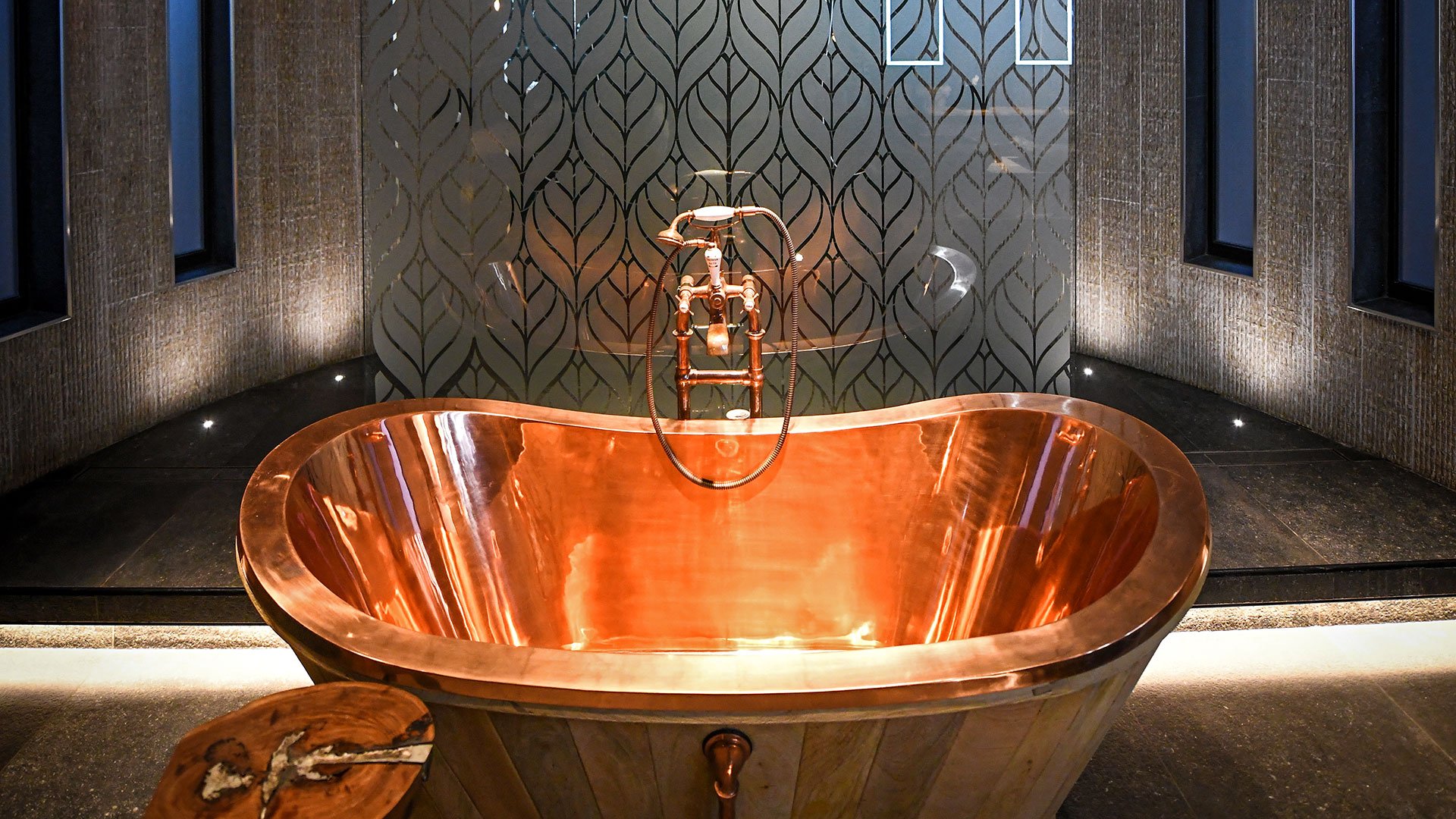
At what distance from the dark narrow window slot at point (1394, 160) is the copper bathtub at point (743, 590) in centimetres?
165

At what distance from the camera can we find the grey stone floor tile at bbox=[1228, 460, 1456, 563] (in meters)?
2.66

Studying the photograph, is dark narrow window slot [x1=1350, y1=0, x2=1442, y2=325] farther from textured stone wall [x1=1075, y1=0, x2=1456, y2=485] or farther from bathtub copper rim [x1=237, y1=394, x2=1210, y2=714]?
bathtub copper rim [x1=237, y1=394, x2=1210, y2=714]

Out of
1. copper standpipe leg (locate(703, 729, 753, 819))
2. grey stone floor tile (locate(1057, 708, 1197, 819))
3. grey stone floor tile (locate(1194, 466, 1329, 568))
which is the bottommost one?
grey stone floor tile (locate(1057, 708, 1197, 819))

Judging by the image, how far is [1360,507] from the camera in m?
2.92

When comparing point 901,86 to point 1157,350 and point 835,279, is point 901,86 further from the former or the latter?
point 1157,350

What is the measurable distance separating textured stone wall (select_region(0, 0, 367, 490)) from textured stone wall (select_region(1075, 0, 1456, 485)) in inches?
113

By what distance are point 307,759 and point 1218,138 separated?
3.82m

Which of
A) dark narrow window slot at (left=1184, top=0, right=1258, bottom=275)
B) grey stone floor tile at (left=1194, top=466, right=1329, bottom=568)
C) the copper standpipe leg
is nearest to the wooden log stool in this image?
the copper standpipe leg

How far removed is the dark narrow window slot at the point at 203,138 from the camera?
153 inches

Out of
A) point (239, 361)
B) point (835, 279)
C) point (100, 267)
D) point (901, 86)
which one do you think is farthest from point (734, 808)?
point (239, 361)

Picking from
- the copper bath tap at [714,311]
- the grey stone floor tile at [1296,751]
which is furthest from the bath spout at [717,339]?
the grey stone floor tile at [1296,751]

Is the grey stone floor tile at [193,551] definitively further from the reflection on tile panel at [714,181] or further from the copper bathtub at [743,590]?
the reflection on tile panel at [714,181]

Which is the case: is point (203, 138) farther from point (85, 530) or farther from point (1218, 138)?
point (1218, 138)

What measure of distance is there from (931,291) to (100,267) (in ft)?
8.17
